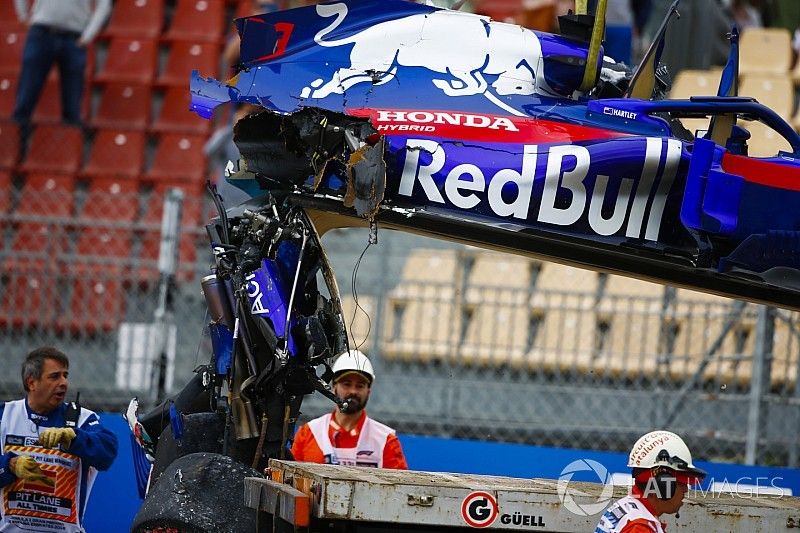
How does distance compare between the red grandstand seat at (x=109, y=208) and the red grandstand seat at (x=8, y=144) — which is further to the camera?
the red grandstand seat at (x=8, y=144)

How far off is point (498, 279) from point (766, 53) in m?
4.66

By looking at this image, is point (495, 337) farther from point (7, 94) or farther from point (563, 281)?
point (7, 94)

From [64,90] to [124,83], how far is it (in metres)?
0.88

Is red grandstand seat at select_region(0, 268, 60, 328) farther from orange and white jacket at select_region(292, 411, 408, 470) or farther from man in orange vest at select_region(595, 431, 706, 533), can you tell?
man in orange vest at select_region(595, 431, 706, 533)

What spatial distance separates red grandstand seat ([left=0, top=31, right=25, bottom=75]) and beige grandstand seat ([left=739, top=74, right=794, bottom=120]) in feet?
25.8

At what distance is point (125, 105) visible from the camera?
14.5 m

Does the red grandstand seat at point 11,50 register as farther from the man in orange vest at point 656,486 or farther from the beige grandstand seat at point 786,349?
the man in orange vest at point 656,486

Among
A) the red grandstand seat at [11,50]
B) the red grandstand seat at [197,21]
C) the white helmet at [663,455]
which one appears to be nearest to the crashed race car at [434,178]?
the white helmet at [663,455]

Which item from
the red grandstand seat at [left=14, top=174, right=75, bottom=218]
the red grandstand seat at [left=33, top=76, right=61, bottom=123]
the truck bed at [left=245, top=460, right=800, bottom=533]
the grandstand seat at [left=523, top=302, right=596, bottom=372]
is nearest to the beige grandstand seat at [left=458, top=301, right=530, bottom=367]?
the grandstand seat at [left=523, top=302, right=596, bottom=372]

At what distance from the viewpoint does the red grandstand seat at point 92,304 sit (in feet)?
36.4

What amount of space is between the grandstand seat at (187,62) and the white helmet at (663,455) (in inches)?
406

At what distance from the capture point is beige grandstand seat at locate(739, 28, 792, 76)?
13969 millimetres

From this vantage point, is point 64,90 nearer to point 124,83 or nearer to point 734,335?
point 124,83

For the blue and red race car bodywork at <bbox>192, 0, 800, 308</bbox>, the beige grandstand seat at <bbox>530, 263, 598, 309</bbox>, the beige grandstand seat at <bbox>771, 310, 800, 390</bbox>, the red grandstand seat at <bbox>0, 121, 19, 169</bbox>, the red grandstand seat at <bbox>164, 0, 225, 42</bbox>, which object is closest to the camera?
the blue and red race car bodywork at <bbox>192, 0, 800, 308</bbox>
